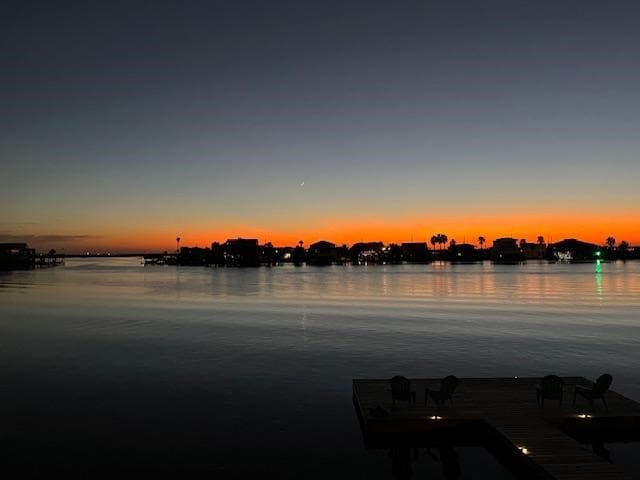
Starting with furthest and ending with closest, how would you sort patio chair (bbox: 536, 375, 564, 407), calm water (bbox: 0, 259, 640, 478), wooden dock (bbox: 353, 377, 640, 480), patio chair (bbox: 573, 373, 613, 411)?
calm water (bbox: 0, 259, 640, 478)
patio chair (bbox: 536, 375, 564, 407)
patio chair (bbox: 573, 373, 613, 411)
wooden dock (bbox: 353, 377, 640, 480)

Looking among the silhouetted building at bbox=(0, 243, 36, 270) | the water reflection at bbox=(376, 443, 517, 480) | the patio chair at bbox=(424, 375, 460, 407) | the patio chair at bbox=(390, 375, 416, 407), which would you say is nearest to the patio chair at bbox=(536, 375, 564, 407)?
the water reflection at bbox=(376, 443, 517, 480)

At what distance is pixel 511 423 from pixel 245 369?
15.5m

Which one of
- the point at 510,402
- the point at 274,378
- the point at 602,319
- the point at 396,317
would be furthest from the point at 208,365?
the point at 602,319

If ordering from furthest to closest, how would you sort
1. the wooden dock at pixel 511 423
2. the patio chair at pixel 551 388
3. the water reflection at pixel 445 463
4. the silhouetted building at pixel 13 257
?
the silhouetted building at pixel 13 257 < the patio chair at pixel 551 388 < the water reflection at pixel 445 463 < the wooden dock at pixel 511 423

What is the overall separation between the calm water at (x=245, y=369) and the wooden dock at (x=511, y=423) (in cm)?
99

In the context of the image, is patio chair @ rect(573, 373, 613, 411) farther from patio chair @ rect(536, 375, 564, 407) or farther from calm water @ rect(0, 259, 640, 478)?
calm water @ rect(0, 259, 640, 478)

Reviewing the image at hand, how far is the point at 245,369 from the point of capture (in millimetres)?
26484

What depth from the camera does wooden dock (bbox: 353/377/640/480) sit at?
12.7 metres

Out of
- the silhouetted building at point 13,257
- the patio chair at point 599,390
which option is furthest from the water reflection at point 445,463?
the silhouetted building at point 13,257

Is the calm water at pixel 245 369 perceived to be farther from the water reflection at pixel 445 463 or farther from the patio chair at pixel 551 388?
the patio chair at pixel 551 388

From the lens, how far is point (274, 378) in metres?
24.6

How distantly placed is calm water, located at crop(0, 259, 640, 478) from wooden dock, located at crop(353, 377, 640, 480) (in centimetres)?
99

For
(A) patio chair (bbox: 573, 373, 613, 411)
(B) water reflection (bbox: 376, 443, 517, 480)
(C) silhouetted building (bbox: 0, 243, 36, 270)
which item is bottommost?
(B) water reflection (bbox: 376, 443, 517, 480)

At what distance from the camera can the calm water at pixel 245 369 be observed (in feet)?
52.1
